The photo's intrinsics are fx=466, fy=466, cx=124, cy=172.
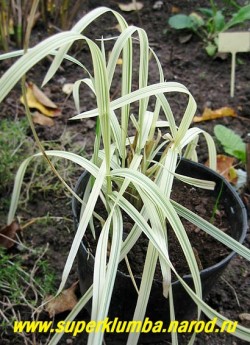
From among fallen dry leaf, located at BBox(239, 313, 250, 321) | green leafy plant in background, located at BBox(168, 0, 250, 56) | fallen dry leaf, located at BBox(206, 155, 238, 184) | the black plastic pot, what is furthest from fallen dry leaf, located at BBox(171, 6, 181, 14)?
fallen dry leaf, located at BBox(239, 313, 250, 321)

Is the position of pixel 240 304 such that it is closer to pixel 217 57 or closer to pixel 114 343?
pixel 114 343

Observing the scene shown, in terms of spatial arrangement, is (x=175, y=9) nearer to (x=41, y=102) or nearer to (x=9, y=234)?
(x=41, y=102)

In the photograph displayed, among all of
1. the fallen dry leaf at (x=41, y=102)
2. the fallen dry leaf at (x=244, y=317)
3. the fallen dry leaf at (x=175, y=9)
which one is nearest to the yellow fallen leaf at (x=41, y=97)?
the fallen dry leaf at (x=41, y=102)

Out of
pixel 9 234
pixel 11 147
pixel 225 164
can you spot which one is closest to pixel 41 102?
pixel 11 147

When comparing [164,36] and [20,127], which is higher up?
[164,36]

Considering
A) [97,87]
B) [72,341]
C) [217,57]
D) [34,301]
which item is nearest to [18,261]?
[34,301]

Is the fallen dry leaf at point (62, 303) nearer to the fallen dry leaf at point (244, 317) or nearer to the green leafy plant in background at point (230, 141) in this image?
the fallen dry leaf at point (244, 317)
